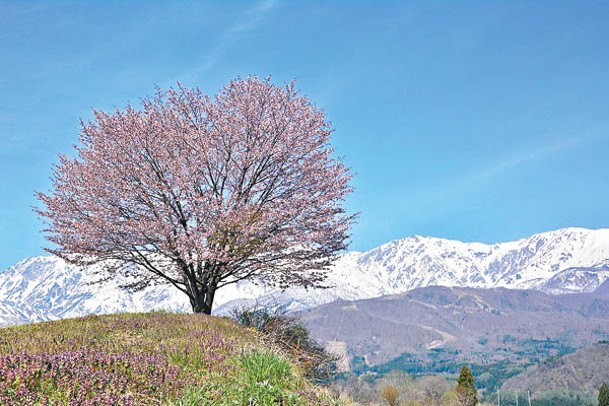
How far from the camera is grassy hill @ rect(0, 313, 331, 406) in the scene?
8.55 metres

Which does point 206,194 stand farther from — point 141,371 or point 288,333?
point 141,371

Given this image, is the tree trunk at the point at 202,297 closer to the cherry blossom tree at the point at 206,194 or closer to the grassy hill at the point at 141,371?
the cherry blossom tree at the point at 206,194

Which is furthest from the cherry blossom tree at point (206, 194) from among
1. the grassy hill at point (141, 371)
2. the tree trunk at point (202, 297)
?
the grassy hill at point (141, 371)

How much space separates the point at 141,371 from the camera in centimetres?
1002

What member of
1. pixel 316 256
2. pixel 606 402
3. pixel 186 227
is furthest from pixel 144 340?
pixel 606 402

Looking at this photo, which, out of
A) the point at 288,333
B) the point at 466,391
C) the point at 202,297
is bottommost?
the point at 466,391

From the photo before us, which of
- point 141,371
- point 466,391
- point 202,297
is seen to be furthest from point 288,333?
point 466,391

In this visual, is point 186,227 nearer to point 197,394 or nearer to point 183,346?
point 183,346

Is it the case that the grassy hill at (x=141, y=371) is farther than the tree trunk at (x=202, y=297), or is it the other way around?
the tree trunk at (x=202, y=297)

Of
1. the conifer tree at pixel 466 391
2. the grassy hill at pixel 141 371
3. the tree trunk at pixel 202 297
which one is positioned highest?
the tree trunk at pixel 202 297

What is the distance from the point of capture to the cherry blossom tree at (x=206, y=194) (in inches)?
908

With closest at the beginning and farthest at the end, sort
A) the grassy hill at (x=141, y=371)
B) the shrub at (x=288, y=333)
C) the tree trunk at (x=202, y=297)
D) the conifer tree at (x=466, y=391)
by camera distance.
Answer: the grassy hill at (x=141, y=371) → the shrub at (x=288, y=333) → the tree trunk at (x=202, y=297) → the conifer tree at (x=466, y=391)

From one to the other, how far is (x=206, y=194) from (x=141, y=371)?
553 inches

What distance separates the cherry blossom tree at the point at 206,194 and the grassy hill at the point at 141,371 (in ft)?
29.7
